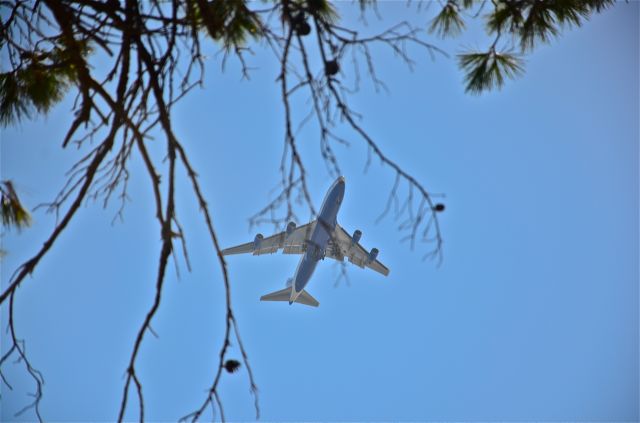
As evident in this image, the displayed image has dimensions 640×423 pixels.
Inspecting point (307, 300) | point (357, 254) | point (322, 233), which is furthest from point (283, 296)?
point (322, 233)

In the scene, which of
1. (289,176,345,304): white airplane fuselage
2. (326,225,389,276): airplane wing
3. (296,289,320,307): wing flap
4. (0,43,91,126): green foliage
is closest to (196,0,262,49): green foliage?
(0,43,91,126): green foliage

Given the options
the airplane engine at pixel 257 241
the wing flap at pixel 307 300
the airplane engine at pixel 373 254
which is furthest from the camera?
the wing flap at pixel 307 300

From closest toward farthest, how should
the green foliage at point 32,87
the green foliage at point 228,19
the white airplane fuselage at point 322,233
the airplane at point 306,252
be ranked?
the green foliage at point 228,19, the green foliage at point 32,87, the white airplane fuselage at point 322,233, the airplane at point 306,252

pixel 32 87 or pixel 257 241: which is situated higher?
pixel 257 241

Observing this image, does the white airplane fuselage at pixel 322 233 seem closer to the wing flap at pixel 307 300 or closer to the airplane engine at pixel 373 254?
the wing flap at pixel 307 300

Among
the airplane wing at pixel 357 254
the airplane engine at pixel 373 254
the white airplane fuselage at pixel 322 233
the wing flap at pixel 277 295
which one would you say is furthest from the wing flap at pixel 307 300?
the airplane engine at pixel 373 254

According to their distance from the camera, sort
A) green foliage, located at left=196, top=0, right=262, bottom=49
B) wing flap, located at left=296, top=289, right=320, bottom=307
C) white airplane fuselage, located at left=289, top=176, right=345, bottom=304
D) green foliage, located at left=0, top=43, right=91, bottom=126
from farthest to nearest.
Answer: wing flap, located at left=296, top=289, right=320, bottom=307
white airplane fuselage, located at left=289, top=176, right=345, bottom=304
green foliage, located at left=0, top=43, right=91, bottom=126
green foliage, located at left=196, top=0, right=262, bottom=49

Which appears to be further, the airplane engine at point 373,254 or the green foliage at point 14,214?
the airplane engine at point 373,254

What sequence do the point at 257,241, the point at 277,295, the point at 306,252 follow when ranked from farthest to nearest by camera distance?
1. the point at 277,295
2. the point at 257,241
3. the point at 306,252

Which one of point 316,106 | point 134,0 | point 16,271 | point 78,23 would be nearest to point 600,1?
point 316,106

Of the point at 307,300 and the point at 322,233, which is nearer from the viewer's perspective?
the point at 322,233

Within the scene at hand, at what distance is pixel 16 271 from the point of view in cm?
374

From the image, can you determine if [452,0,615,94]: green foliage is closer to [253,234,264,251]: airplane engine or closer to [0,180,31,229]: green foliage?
[0,180,31,229]: green foliage

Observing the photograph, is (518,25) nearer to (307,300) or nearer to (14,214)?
A: (14,214)
